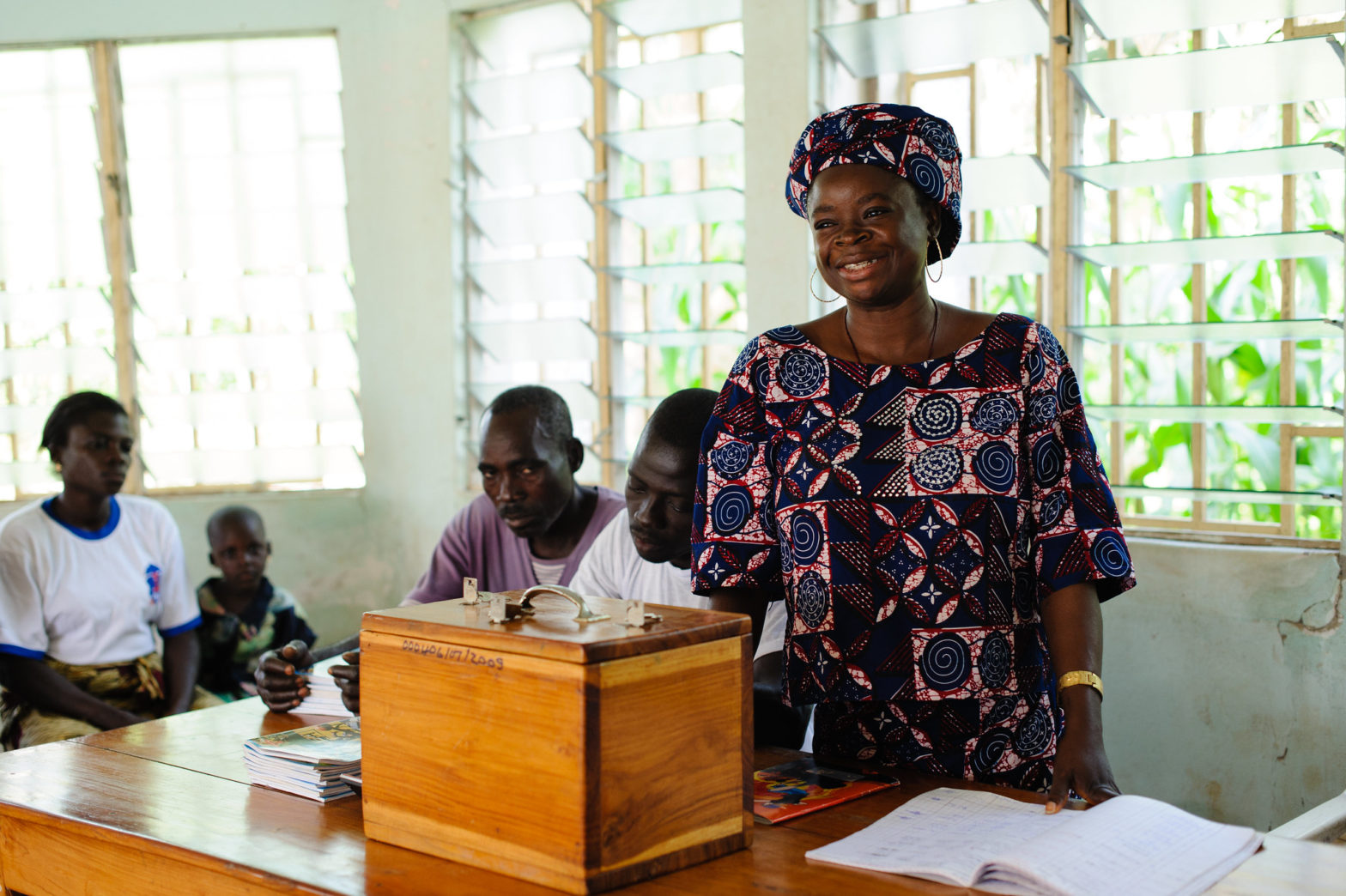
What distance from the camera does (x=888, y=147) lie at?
1.91m

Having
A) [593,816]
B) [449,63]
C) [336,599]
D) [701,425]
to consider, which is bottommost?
[336,599]

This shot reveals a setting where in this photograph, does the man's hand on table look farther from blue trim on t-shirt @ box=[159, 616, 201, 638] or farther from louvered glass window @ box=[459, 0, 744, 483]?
blue trim on t-shirt @ box=[159, 616, 201, 638]

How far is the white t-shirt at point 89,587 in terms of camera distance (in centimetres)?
363

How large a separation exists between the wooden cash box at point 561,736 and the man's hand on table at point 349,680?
0.71m

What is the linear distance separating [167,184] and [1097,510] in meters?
4.12

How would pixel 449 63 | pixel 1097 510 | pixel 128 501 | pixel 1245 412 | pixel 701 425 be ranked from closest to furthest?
1. pixel 1097 510
2. pixel 701 425
3. pixel 1245 412
4. pixel 128 501
5. pixel 449 63

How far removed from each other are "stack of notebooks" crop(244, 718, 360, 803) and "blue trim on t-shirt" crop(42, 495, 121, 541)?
214 centimetres

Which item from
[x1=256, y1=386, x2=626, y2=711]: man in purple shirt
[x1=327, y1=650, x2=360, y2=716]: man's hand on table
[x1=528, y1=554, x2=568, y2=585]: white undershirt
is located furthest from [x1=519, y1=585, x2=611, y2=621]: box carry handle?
[x1=528, y1=554, x2=568, y2=585]: white undershirt

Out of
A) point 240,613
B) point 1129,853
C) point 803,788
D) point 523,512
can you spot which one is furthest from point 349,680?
point 240,613

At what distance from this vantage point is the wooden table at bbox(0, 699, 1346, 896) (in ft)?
4.56

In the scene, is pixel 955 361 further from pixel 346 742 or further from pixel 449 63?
pixel 449 63

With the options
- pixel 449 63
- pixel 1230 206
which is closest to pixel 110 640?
pixel 449 63

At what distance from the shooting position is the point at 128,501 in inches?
161

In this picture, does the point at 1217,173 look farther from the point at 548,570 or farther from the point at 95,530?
the point at 95,530
